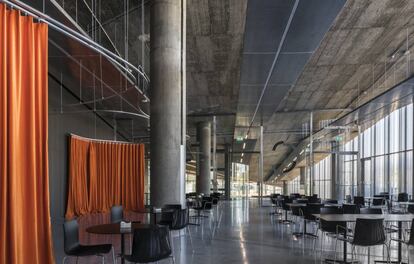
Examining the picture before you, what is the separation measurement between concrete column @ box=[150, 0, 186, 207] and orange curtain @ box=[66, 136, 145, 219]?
241 inches

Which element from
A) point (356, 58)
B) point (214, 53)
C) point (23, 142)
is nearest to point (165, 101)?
point (214, 53)

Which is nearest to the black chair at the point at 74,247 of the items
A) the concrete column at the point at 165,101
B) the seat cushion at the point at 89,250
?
the seat cushion at the point at 89,250

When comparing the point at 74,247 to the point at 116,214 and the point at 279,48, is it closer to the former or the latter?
the point at 116,214

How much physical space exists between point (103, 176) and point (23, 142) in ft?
39.7

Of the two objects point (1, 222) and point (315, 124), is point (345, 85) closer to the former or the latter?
point (315, 124)

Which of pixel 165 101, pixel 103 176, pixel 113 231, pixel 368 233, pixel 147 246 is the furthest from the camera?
pixel 103 176

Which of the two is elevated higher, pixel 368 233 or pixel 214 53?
pixel 214 53

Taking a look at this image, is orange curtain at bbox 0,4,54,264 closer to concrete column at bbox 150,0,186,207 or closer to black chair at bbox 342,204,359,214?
concrete column at bbox 150,0,186,207

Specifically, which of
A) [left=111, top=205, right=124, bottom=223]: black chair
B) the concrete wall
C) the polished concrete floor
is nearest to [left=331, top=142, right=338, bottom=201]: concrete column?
the polished concrete floor

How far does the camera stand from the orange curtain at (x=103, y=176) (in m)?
13.6

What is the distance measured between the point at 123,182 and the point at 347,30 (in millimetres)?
10940

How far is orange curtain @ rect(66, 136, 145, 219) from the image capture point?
44.7 feet

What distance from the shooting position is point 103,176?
15.6 meters

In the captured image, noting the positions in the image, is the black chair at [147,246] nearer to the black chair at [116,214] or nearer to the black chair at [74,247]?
the black chair at [74,247]
